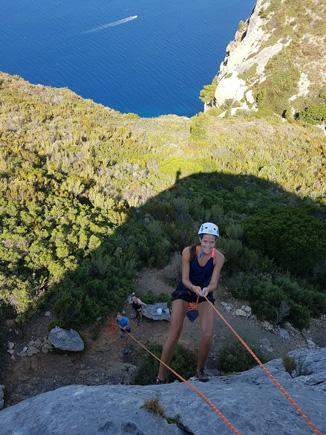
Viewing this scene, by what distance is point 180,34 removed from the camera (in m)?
89.2

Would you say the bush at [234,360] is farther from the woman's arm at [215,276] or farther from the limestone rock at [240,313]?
the woman's arm at [215,276]

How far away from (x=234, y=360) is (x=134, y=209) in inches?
293

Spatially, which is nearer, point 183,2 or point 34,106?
point 34,106

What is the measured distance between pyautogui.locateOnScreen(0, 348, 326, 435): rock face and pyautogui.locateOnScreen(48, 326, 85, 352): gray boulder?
7.15 ft

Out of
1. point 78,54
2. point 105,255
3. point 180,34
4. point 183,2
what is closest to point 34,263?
point 105,255

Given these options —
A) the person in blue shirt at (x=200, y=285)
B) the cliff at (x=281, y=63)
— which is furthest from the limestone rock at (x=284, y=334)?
the cliff at (x=281, y=63)

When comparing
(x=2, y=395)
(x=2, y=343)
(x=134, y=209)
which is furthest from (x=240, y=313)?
(x=134, y=209)

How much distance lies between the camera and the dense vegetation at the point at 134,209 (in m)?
8.61

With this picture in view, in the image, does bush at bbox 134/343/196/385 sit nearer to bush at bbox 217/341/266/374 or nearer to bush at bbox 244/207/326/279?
bush at bbox 217/341/266/374

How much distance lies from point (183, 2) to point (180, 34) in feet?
81.6

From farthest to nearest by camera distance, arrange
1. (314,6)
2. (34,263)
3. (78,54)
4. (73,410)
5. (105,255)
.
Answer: (78,54) → (314,6) → (105,255) → (34,263) → (73,410)

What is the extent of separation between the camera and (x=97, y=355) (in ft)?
23.3

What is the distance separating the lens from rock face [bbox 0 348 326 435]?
3.75m

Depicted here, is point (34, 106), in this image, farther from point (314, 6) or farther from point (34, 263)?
point (314, 6)
